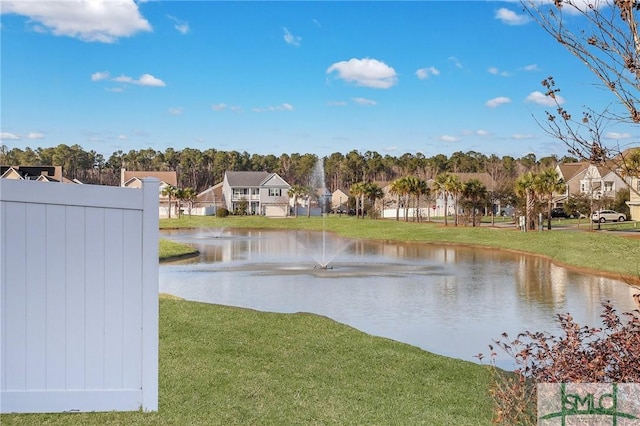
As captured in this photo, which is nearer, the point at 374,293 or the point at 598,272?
the point at 374,293

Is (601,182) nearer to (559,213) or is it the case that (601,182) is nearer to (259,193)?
(559,213)

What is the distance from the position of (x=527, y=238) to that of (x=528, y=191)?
787 cm

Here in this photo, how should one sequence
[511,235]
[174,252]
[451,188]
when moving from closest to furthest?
1. [174,252]
2. [511,235]
3. [451,188]

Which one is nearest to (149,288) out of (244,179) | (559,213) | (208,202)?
(559,213)

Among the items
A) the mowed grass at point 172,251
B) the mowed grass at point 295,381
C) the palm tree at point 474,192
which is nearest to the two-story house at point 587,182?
the palm tree at point 474,192

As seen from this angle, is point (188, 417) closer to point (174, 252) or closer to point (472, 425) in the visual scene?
point (472, 425)

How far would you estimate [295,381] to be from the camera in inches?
281

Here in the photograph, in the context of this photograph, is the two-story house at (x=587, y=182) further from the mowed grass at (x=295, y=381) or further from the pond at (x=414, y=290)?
the mowed grass at (x=295, y=381)

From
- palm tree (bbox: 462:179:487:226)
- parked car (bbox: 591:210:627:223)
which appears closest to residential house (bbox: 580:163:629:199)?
parked car (bbox: 591:210:627:223)

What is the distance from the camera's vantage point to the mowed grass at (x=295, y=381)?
19.6 ft

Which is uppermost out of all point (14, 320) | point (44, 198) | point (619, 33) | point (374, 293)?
point (619, 33)

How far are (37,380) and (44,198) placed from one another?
1.42 m

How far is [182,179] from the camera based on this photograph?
3669 inches

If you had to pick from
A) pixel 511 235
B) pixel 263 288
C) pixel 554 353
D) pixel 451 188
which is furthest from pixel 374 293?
pixel 451 188
